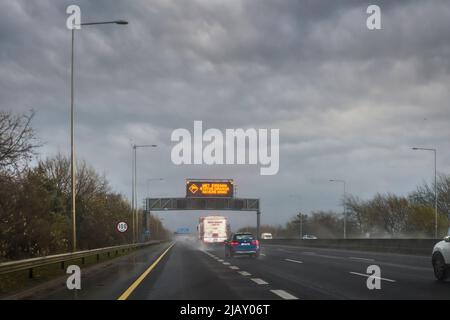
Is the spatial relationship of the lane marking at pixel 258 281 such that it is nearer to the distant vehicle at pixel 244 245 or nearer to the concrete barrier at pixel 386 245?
the distant vehicle at pixel 244 245

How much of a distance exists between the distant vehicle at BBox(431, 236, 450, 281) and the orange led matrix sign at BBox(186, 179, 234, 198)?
2540 inches

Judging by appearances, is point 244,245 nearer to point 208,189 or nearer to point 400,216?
point 208,189

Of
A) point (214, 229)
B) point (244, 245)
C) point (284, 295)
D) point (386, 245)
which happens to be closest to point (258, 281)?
point (284, 295)

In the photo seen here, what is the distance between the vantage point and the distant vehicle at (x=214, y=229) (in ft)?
223

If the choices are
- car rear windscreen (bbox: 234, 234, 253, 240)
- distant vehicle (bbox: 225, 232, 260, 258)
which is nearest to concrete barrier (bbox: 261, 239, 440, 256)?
distant vehicle (bbox: 225, 232, 260, 258)

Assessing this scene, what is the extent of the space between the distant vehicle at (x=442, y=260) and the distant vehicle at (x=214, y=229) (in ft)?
166

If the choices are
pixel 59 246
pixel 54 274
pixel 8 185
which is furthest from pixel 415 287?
pixel 59 246

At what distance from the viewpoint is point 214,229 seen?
6844 centimetres

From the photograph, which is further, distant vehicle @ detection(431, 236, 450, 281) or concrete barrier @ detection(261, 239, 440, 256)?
concrete barrier @ detection(261, 239, 440, 256)

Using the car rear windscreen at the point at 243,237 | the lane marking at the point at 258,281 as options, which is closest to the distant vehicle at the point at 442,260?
the lane marking at the point at 258,281

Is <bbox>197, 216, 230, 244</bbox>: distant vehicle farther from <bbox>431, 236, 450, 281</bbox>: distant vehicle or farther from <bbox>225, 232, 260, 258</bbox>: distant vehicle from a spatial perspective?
<bbox>431, 236, 450, 281</bbox>: distant vehicle

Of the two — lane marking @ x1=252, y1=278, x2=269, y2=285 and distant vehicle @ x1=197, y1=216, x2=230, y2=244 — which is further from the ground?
lane marking @ x1=252, y1=278, x2=269, y2=285

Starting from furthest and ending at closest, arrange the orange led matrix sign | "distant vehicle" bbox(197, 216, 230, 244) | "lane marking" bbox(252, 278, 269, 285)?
the orange led matrix sign → "distant vehicle" bbox(197, 216, 230, 244) → "lane marking" bbox(252, 278, 269, 285)

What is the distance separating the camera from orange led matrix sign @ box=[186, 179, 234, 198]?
268 ft
